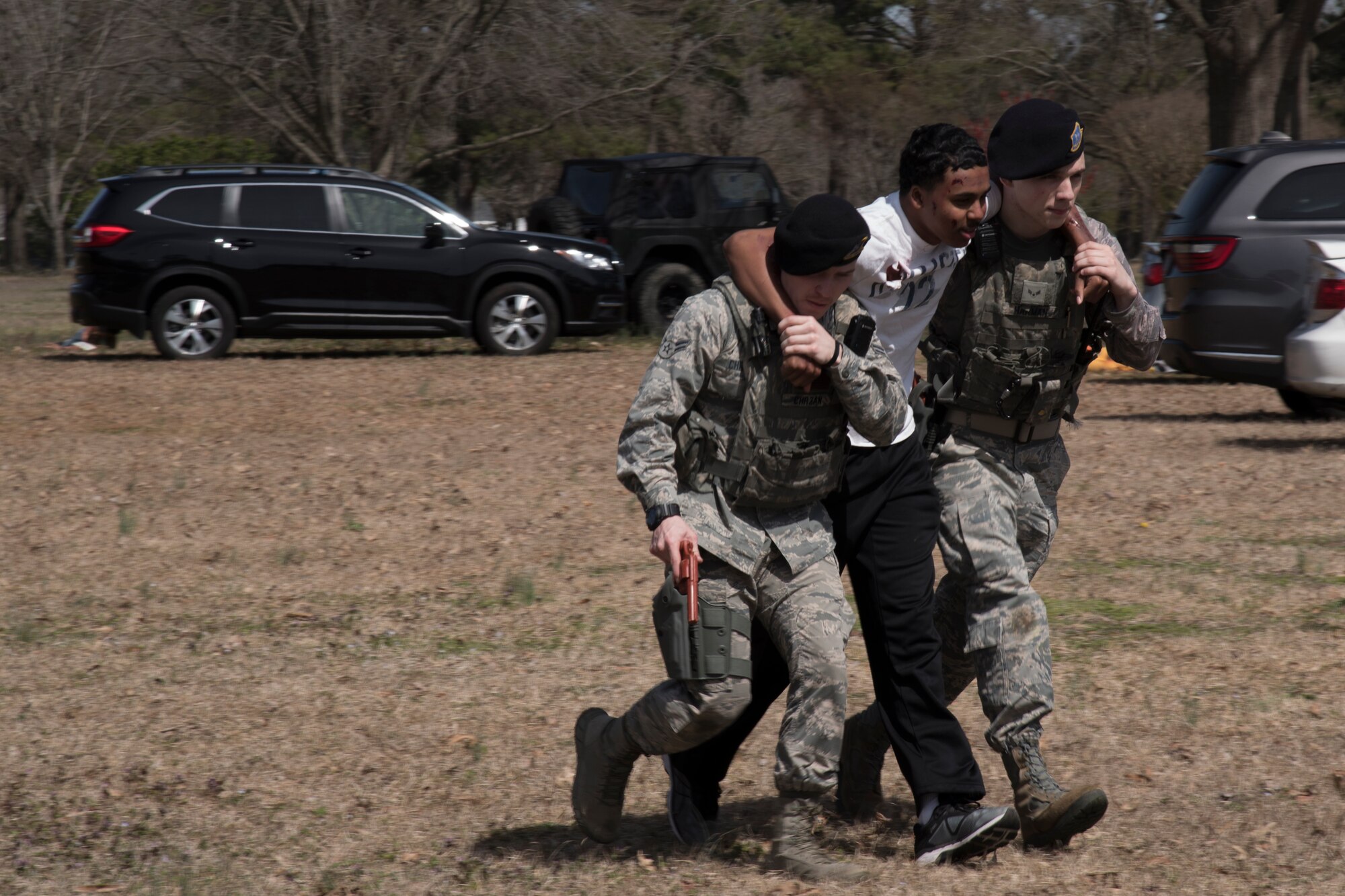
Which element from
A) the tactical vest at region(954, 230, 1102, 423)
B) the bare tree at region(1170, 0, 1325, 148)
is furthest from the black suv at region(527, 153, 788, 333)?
the tactical vest at region(954, 230, 1102, 423)

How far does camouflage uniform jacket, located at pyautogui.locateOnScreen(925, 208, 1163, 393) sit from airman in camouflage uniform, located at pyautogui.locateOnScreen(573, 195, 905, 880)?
43 centimetres

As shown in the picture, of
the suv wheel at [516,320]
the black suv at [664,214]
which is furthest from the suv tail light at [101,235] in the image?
the black suv at [664,214]

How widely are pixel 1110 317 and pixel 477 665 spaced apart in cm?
274

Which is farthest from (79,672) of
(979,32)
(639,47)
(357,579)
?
(979,32)

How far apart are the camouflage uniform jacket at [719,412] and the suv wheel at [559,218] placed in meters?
12.8

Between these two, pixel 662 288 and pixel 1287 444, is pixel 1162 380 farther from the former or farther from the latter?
pixel 662 288

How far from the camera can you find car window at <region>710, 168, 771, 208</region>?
52.5ft

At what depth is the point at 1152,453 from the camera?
31.6 feet

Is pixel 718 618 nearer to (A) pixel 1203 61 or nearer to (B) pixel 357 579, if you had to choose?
(B) pixel 357 579

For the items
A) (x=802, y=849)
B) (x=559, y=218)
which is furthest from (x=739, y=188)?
(x=802, y=849)

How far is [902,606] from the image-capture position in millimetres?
3717

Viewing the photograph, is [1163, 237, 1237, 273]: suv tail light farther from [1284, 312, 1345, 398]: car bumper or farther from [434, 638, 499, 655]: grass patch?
[434, 638, 499, 655]: grass patch

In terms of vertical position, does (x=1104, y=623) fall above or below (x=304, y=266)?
below

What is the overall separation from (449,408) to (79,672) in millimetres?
5996
